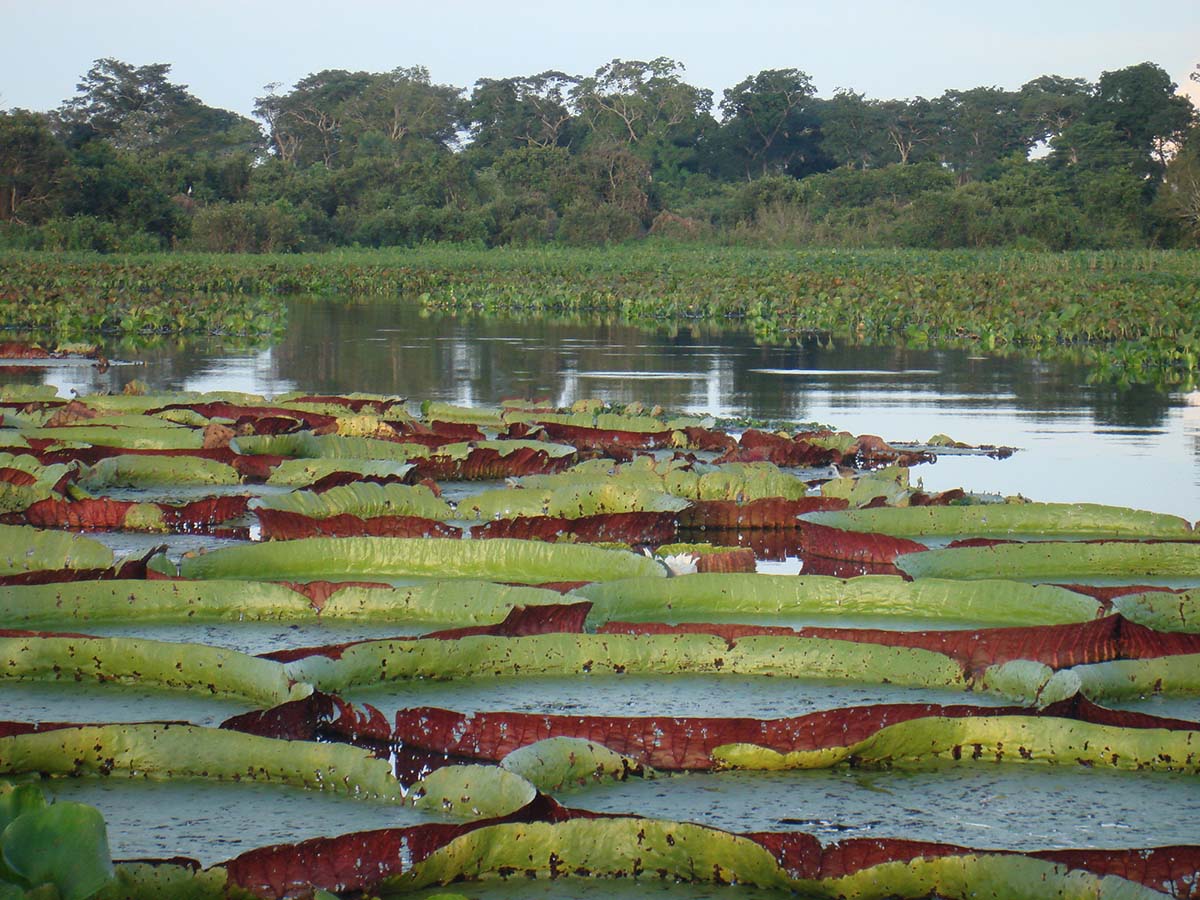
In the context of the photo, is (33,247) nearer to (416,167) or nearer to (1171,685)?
(416,167)

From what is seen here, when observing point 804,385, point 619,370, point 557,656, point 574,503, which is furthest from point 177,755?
point 619,370

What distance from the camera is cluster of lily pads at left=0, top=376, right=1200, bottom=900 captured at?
1836 millimetres

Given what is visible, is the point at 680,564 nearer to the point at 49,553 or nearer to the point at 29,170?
the point at 49,553

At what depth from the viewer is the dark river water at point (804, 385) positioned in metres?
6.34

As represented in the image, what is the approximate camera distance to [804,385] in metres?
10.0

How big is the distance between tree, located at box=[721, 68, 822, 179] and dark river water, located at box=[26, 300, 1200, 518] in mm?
49416

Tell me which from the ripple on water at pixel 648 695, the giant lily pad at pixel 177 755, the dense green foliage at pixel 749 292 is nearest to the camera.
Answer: the giant lily pad at pixel 177 755

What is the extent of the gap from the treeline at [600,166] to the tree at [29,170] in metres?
0.05

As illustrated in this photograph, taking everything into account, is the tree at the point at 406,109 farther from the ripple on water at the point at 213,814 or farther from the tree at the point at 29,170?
the ripple on water at the point at 213,814

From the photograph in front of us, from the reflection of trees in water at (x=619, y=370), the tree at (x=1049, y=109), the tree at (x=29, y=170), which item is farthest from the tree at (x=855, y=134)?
the reflection of trees in water at (x=619, y=370)

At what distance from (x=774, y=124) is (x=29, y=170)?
119 ft

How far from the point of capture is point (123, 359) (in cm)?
1189

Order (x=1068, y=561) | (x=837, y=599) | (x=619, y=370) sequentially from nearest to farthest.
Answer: (x=837, y=599) < (x=1068, y=561) < (x=619, y=370)

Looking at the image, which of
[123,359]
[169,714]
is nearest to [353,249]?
[123,359]
